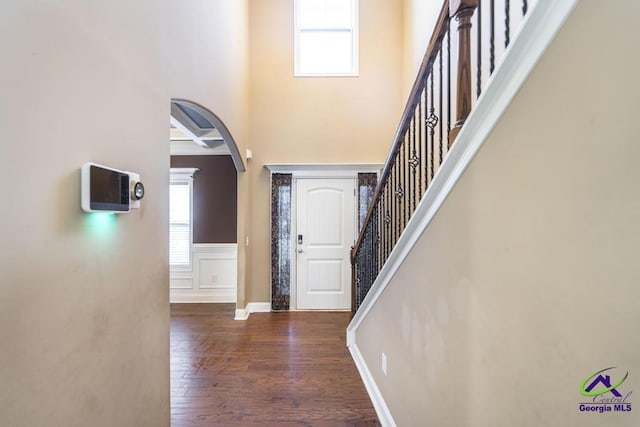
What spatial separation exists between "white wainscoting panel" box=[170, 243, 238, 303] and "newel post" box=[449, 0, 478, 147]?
4321 millimetres

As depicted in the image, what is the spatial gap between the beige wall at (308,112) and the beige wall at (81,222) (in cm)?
272

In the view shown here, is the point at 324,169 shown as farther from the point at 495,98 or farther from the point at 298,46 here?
the point at 495,98

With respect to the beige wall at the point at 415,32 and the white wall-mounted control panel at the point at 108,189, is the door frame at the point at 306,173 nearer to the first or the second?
the beige wall at the point at 415,32

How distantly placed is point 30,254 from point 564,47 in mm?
1506

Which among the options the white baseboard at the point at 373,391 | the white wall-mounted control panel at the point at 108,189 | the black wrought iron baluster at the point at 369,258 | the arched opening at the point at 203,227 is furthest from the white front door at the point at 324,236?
the white wall-mounted control panel at the point at 108,189

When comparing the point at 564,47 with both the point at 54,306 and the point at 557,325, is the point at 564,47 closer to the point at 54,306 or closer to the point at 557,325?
the point at 557,325

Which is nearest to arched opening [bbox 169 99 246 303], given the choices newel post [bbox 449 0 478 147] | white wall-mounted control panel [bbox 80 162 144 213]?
white wall-mounted control panel [bbox 80 162 144 213]

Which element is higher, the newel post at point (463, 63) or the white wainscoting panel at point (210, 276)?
the newel post at point (463, 63)

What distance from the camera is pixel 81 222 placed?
1.07 metres

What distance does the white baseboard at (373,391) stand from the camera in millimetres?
1941

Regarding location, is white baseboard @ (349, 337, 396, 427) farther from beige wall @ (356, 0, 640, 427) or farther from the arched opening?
the arched opening

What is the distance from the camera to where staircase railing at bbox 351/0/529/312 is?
1157 mm

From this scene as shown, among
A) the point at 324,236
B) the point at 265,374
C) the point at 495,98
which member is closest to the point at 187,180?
the point at 324,236

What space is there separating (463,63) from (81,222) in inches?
61.6
